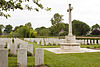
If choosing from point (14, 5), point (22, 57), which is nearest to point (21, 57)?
point (22, 57)

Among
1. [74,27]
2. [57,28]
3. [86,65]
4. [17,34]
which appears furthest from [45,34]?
[86,65]

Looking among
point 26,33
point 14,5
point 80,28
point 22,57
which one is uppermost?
point 80,28

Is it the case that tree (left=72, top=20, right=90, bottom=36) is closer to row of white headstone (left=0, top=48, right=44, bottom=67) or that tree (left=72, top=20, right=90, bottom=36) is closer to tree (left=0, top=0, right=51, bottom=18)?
row of white headstone (left=0, top=48, right=44, bottom=67)

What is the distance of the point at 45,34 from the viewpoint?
41.9m

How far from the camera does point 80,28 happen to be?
5394cm

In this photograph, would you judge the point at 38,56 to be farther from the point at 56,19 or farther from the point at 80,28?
the point at 80,28

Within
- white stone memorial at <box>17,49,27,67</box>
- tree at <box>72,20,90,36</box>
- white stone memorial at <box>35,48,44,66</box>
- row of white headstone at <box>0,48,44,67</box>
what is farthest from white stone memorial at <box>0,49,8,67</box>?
tree at <box>72,20,90,36</box>

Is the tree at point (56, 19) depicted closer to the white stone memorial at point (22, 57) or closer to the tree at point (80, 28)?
the tree at point (80, 28)

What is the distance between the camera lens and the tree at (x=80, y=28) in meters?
53.3

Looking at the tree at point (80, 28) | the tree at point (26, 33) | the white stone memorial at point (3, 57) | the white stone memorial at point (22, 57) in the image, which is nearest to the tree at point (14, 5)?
the white stone memorial at point (3, 57)

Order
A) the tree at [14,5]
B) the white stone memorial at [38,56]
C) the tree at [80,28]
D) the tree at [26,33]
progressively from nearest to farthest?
the tree at [14,5], the white stone memorial at [38,56], the tree at [26,33], the tree at [80,28]

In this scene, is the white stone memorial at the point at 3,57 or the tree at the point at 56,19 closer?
the white stone memorial at the point at 3,57

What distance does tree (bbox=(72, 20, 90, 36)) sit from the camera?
175 feet

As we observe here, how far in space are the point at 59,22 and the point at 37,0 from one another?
36.2 meters
